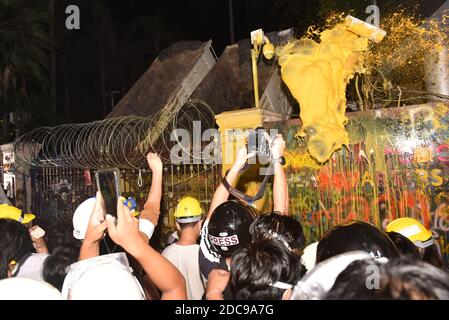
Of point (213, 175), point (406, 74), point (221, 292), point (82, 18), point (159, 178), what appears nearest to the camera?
point (221, 292)

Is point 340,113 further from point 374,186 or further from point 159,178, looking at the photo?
point 159,178

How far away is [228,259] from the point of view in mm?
3025

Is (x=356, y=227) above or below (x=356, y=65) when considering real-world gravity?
below

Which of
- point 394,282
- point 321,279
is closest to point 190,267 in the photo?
point 321,279

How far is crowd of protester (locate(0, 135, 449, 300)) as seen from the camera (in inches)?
61.1

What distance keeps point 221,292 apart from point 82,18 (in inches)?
870

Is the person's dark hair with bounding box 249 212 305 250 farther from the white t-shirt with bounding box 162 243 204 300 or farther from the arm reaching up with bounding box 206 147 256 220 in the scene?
the white t-shirt with bounding box 162 243 204 300

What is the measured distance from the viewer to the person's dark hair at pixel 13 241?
317 centimetres

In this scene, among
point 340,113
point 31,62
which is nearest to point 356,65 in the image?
point 340,113

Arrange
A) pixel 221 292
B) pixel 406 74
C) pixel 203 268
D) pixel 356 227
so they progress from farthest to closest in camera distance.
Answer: pixel 406 74, pixel 203 268, pixel 221 292, pixel 356 227

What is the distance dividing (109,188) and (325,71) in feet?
18.5

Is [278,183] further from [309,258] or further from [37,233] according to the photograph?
[37,233]

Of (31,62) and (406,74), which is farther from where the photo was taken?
(31,62)

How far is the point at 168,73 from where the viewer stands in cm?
1512
